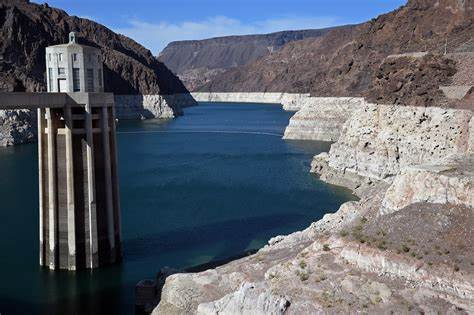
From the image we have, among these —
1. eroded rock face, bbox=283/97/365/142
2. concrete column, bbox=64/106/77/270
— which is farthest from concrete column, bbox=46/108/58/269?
eroded rock face, bbox=283/97/365/142

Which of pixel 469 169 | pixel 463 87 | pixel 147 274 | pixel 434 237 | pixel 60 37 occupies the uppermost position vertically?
pixel 60 37

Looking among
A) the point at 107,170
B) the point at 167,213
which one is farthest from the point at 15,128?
the point at 107,170

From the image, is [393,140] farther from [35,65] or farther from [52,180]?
[35,65]

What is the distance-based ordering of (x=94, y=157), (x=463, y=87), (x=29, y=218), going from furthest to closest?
(x=463, y=87) < (x=29, y=218) < (x=94, y=157)

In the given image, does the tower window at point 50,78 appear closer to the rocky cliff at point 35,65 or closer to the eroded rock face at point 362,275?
the eroded rock face at point 362,275

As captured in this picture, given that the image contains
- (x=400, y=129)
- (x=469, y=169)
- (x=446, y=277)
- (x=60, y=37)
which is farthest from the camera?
(x=60, y=37)

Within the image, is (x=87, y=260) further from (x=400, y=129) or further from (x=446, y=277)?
(x=400, y=129)

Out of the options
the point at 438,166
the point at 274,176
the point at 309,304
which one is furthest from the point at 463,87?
the point at 309,304
